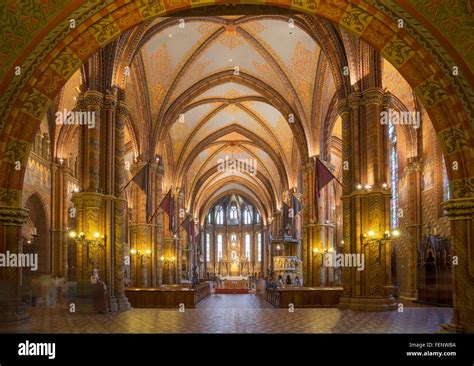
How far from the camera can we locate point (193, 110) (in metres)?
33.3

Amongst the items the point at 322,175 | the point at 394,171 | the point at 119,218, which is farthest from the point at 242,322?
the point at 394,171

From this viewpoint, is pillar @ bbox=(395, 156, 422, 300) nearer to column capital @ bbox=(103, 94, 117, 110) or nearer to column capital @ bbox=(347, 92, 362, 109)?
column capital @ bbox=(347, 92, 362, 109)

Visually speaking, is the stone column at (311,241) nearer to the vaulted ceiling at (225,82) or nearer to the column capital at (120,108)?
the vaulted ceiling at (225,82)

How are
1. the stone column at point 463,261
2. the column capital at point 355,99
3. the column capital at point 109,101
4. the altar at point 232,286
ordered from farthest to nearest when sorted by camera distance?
the altar at point 232,286
the column capital at point 109,101
the column capital at point 355,99
the stone column at point 463,261

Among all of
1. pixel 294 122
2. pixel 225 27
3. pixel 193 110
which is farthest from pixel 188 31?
pixel 193 110

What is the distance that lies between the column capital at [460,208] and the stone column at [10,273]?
7919mm

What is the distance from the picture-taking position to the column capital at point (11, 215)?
970cm

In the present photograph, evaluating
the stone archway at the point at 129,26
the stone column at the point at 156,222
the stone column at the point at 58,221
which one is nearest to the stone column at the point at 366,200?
the stone archway at the point at 129,26

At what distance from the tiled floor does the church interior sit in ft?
0.28

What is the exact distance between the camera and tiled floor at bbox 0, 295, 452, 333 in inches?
463

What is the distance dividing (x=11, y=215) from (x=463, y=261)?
8275mm

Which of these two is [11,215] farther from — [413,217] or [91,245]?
[413,217]

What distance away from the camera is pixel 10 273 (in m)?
9.68

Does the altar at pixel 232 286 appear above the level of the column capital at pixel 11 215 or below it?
below
